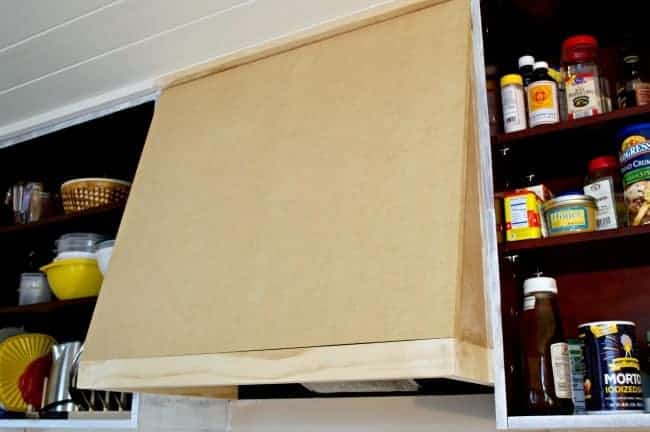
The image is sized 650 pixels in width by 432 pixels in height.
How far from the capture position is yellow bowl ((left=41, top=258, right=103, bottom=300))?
1.81m

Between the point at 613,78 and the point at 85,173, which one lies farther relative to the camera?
the point at 85,173

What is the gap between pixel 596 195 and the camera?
133cm

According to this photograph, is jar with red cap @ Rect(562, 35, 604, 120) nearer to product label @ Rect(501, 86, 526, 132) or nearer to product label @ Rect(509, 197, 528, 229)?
product label @ Rect(501, 86, 526, 132)

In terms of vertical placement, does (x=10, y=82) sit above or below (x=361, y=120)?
above

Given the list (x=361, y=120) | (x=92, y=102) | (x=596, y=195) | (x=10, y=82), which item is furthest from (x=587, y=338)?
(x=10, y=82)

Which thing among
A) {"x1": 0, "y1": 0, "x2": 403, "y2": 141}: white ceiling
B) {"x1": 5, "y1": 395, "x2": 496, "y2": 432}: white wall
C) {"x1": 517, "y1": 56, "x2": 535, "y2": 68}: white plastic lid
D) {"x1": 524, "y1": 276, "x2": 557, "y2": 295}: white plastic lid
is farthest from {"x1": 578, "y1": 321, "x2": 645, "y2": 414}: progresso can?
{"x1": 0, "y1": 0, "x2": 403, "y2": 141}: white ceiling

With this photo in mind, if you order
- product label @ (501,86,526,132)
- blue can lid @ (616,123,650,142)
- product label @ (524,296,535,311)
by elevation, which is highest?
product label @ (501,86,526,132)

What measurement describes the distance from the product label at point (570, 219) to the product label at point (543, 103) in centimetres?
18

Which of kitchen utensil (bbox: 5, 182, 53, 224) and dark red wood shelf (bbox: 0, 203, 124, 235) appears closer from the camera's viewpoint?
dark red wood shelf (bbox: 0, 203, 124, 235)

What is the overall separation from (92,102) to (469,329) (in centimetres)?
126

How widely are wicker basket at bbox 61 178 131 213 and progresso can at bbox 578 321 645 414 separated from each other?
1.22m

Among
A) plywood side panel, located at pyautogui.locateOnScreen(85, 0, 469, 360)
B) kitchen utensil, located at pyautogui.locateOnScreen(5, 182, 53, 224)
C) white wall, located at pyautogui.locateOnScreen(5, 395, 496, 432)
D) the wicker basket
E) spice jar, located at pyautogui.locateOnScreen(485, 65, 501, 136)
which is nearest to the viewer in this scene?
plywood side panel, located at pyautogui.locateOnScreen(85, 0, 469, 360)

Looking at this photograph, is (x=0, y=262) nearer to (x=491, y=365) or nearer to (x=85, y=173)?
(x=85, y=173)

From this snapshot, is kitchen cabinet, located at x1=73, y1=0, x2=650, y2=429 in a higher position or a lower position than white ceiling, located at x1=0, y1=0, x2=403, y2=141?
lower
